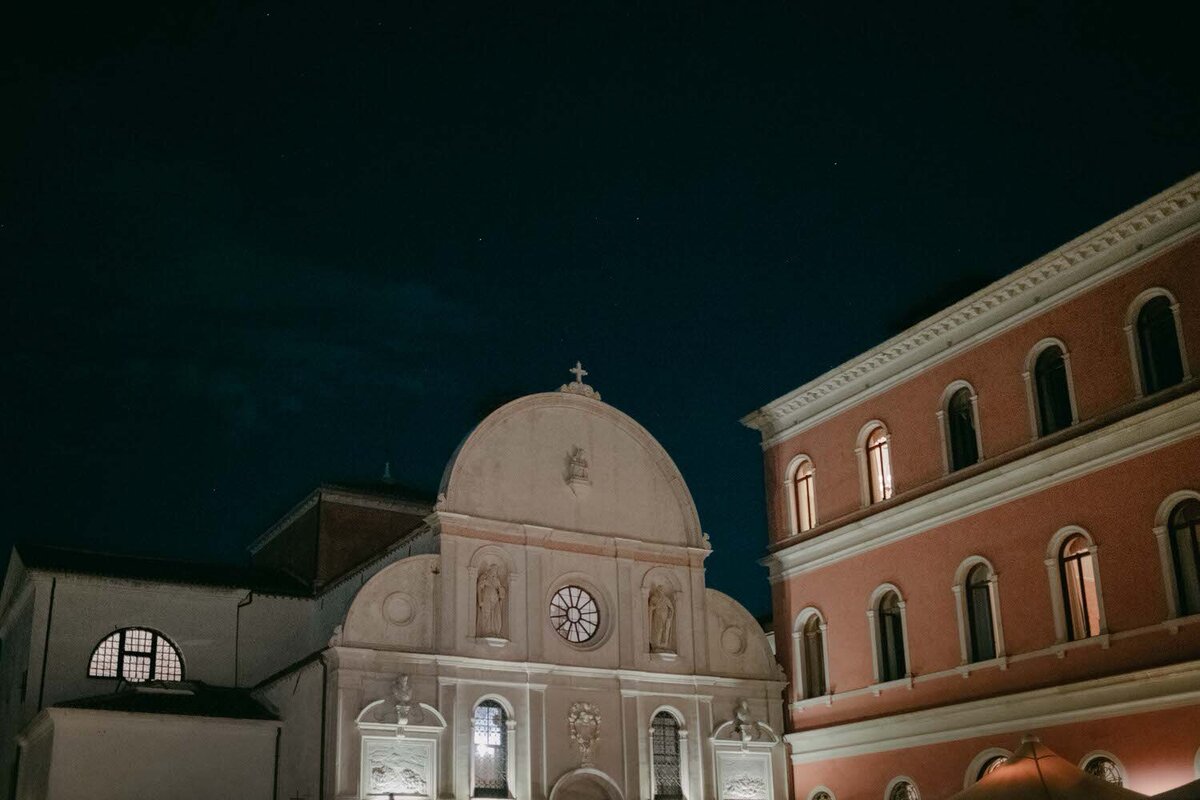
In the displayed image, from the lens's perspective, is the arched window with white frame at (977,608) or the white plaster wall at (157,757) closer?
the arched window with white frame at (977,608)

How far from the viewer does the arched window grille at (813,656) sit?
32656 mm

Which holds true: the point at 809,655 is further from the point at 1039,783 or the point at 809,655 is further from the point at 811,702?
the point at 1039,783

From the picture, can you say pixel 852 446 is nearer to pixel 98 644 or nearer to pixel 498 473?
pixel 498 473

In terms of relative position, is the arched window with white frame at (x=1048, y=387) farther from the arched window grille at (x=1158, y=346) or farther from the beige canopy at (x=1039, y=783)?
the beige canopy at (x=1039, y=783)

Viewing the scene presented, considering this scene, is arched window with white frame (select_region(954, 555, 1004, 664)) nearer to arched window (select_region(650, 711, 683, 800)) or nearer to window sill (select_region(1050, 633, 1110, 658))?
window sill (select_region(1050, 633, 1110, 658))

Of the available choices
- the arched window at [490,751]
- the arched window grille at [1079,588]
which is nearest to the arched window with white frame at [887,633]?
the arched window grille at [1079,588]

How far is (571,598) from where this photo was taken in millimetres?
32312

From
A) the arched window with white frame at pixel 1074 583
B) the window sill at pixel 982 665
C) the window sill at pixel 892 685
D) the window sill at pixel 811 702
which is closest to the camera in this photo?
the arched window with white frame at pixel 1074 583

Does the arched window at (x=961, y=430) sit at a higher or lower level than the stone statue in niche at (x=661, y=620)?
higher

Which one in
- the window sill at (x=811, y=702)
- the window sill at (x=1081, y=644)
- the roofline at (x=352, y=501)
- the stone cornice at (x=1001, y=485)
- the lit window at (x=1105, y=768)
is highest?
the roofline at (x=352, y=501)

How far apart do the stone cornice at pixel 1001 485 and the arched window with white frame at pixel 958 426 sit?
87 cm

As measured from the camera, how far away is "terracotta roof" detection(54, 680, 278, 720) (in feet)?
97.3

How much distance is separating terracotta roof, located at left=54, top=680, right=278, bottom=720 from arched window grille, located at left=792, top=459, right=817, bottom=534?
47.4 feet

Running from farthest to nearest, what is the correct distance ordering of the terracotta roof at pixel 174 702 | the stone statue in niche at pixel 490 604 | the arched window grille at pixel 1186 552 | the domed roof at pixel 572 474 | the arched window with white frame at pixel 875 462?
the domed roof at pixel 572 474, the arched window with white frame at pixel 875 462, the stone statue in niche at pixel 490 604, the terracotta roof at pixel 174 702, the arched window grille at pixel 1186 552
